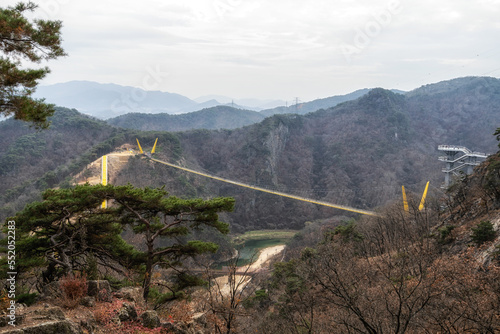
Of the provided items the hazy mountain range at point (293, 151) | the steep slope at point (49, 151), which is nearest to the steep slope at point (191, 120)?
the hazy mountain range at point (293, 151)

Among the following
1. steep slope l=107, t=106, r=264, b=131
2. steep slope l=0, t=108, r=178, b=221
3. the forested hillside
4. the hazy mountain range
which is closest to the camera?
steep slope l=0, t=108, r=178, b=221

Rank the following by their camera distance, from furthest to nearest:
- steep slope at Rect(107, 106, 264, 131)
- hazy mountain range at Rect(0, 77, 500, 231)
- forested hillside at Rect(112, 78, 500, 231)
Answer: steep slope at Rect(107, 106, 264, 131) → forested hillside at Rect(112, 78, 500, 231) → hazy mountain range at Rect(0, 77, 500, 231)

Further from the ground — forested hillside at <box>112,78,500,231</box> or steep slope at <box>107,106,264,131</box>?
steep slope at <box>107,106,264,131</box>

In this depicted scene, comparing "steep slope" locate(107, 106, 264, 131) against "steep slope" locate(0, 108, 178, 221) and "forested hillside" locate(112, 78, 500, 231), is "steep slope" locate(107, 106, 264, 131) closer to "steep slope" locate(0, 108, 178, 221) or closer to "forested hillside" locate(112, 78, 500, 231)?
"forested hillside" locate(112, 78, 500, 231)

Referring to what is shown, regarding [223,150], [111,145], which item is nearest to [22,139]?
[111,145]

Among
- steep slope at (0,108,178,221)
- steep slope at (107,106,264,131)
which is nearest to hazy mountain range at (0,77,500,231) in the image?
steep slope at (0,108,178,221)

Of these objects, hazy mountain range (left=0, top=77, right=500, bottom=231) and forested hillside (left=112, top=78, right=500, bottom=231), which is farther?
forested hillside (left=112, top=78, right=500, bottom=231)

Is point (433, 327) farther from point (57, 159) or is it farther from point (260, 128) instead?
point (260, 128)

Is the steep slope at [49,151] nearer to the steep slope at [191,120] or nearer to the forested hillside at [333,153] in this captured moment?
the forested hillside at [333,153]
